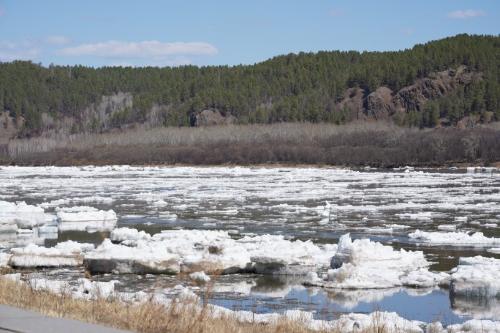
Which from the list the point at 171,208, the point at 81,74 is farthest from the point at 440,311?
the point at 81,74

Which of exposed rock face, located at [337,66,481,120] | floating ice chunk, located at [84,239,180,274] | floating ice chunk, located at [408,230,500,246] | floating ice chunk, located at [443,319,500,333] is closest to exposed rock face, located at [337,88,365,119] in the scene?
exposed rock face, located at [337,66,481,120]

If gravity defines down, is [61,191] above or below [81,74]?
below

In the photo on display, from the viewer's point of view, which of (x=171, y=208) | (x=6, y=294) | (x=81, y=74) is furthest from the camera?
(x=81, y=74)

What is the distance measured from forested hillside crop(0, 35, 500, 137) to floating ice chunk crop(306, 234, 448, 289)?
108 meters

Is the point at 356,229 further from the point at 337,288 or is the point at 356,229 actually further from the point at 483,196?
the point at 483,196

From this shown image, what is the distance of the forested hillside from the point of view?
5468 inches

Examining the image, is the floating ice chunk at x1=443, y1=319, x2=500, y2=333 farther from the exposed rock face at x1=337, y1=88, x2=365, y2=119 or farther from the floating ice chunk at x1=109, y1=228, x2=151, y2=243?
the exposed rock face at x1=337, y1=88, x2=365, y2=119

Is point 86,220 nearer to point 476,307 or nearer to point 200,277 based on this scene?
point 200,277

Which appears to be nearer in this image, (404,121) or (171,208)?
(171,208)

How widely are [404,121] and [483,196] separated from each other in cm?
9848

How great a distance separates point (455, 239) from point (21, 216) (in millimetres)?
13003

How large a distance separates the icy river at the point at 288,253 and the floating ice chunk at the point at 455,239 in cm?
3

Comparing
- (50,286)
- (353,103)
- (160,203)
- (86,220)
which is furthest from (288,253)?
(353,103)

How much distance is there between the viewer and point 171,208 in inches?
1262
